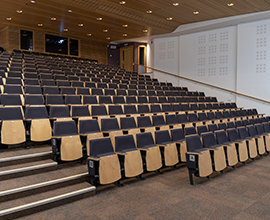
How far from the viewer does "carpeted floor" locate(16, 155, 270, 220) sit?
920 mm

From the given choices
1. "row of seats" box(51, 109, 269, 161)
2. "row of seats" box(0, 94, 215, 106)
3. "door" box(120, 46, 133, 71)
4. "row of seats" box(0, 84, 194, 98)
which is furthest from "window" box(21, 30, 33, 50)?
"row of seats" box(51, 109, 269, 161)

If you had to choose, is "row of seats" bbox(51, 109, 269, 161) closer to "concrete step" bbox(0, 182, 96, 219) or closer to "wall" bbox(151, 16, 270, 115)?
"concrete step" bbox(0, 182, 96, 219)

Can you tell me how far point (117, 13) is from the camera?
10.4ft

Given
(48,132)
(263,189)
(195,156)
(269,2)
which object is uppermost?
(269,2)

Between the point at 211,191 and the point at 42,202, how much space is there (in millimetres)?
782

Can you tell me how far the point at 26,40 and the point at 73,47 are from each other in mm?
900

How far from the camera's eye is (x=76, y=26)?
394 centimetres

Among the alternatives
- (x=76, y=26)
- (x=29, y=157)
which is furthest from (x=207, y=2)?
(x=29, y=157)

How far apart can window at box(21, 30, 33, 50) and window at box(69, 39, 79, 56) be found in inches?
29.4

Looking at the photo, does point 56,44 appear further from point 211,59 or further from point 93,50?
point 211,59

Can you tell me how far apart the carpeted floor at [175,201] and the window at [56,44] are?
384cm

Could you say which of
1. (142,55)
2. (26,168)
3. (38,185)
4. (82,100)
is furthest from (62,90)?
(142,55)

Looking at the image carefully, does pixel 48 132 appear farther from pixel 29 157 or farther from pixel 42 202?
pixel 42 202

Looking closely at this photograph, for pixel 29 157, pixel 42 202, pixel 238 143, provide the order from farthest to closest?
pixel 238 143, pixel 29 157, pixel 42 202
